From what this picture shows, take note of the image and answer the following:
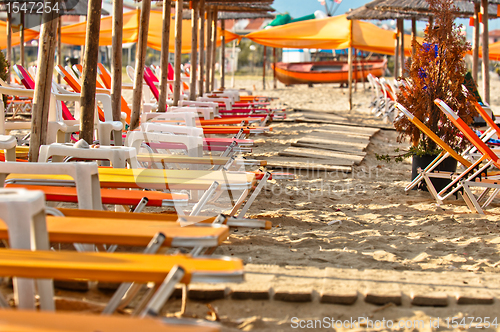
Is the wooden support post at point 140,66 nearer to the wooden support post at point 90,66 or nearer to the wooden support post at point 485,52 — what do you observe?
the wooden support post at point 90,66

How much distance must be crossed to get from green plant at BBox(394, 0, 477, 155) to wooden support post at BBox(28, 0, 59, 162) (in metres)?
3.65

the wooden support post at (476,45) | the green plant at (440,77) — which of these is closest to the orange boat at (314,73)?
the wooden support post at (476,45)

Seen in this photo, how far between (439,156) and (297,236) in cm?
223

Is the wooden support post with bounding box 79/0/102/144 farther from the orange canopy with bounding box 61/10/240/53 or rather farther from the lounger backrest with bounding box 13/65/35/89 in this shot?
the orange canopy with bounding box 61/10/240/53

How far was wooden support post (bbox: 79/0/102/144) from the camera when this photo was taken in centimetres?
391

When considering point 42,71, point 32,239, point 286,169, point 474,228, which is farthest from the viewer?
point 286,169

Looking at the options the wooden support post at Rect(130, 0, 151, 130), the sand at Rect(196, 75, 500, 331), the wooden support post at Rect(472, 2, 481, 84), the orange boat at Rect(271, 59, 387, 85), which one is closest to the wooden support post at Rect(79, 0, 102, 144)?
the sand at Rect(196, 75, 500, 331)

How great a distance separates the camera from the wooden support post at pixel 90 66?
391 cm

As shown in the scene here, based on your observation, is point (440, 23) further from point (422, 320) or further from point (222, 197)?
point (422, 320)

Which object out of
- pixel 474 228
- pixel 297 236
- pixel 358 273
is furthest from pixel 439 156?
pixel 358 273

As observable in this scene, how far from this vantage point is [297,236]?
3.68 meters

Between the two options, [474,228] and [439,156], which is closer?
[474,228]

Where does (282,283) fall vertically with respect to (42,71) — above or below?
below

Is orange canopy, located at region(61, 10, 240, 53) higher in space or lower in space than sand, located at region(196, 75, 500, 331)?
higher
